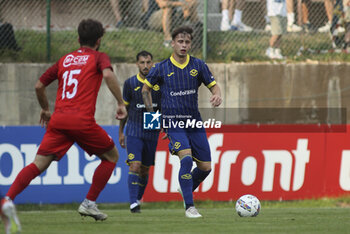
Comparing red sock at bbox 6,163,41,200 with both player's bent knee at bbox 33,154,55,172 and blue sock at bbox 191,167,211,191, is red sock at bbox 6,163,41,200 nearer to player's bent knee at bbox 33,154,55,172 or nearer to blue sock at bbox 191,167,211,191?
player's bent knee at bbox 33,154,55,172

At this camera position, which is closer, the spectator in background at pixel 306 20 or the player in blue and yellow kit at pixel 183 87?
the player in blue and yellow kit at pixel 183 87

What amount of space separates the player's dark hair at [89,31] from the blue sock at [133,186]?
3.78 m

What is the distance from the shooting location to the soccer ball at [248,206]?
30.3 feet

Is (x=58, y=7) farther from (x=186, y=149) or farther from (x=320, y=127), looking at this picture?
(x=186, y=149)

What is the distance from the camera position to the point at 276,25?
50.9 feet

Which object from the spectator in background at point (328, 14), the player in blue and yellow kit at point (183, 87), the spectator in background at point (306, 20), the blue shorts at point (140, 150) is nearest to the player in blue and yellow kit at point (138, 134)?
the blue shorts at point (140, 150)

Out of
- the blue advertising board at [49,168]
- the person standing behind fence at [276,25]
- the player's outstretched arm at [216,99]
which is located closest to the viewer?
the player's outstretched arm at [216,99]

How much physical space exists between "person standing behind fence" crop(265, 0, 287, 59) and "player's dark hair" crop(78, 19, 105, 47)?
323 inches

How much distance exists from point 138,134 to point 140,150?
→ 26 cm

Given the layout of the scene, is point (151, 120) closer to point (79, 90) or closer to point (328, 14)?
point (79, 90)

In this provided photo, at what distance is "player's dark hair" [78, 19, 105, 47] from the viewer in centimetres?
771

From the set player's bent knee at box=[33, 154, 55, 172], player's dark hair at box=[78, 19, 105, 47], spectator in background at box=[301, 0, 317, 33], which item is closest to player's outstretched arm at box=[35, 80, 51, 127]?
player's bent knee at box=[33, 154, 55, 172]

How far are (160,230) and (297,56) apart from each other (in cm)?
898

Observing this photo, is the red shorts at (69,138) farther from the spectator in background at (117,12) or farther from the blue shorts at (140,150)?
the spectator in background at (117,12)
